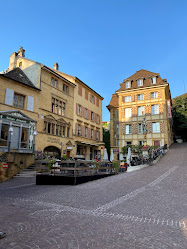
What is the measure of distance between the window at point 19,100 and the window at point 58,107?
→ 445cm

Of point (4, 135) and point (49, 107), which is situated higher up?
point (49, 107)

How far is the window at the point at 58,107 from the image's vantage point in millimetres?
24006

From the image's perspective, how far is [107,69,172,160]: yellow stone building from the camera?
31178 mm

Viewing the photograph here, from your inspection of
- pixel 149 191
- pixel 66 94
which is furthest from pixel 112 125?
pixel 149 191

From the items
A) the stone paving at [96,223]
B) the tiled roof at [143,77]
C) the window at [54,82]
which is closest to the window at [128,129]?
the tiled roof at [143,77]

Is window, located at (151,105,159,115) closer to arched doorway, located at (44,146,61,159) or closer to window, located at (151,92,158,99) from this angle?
window, located at (151,92,158,99)

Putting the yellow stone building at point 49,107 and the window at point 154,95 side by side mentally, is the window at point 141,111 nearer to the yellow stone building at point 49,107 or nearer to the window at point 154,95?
the window at point 154,95

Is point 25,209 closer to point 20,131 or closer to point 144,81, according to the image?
point 20,131

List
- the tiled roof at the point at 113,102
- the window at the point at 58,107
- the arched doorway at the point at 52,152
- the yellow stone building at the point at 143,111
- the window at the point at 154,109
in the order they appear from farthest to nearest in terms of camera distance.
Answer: the tiled roof at the point at 113,102 < the window at the point at 154,109 < the yellow stone building at the point at 143,111 < the window at the point at 58,107 < the arched doorway at the point at 52,152

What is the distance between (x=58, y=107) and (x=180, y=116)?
27.3m

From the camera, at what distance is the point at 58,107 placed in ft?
80.6

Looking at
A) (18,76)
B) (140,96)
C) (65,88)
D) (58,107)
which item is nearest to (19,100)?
(18,76)

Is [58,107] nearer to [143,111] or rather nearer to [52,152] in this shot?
[52,152]

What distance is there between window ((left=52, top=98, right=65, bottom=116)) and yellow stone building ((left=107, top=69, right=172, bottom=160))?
1100cm
